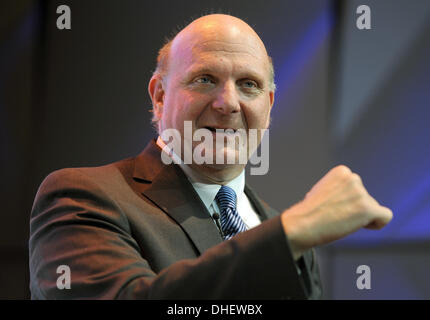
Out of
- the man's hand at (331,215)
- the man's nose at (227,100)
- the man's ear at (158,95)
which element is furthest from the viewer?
the man's ear at (158,95)

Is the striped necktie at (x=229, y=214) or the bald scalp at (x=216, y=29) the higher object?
the bald scalp at (x=216, y=29)

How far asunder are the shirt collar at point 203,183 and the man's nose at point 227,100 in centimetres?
20

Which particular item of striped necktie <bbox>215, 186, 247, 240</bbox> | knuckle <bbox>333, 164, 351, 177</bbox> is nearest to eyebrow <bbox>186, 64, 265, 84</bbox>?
striped necktie <bbox>215, 186, 247, 240</bbox>

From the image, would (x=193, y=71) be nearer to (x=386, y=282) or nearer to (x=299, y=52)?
(x=299, y=52)

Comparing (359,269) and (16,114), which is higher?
(16,114)

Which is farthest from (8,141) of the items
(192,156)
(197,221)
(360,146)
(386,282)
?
(386,282)

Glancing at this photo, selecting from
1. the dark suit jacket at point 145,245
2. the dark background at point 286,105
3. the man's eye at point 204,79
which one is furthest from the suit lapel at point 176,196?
the dark background at point 286,105

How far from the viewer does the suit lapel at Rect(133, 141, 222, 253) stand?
4.22ft

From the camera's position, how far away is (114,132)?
2082mm

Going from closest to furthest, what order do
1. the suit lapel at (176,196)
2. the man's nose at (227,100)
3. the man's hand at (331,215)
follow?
the man's hand at (331,215) < the suit lapel at (176,196) < the man's nose at (227,100)

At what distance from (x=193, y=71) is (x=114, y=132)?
726 millimetres

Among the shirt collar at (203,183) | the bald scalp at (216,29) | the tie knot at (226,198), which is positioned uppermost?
the bald scalp at (216,29)

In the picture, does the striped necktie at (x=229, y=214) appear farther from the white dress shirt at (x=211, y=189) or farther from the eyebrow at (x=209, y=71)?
the eyebrow at (x=209, y=71)

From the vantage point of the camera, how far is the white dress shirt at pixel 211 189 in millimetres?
1450
